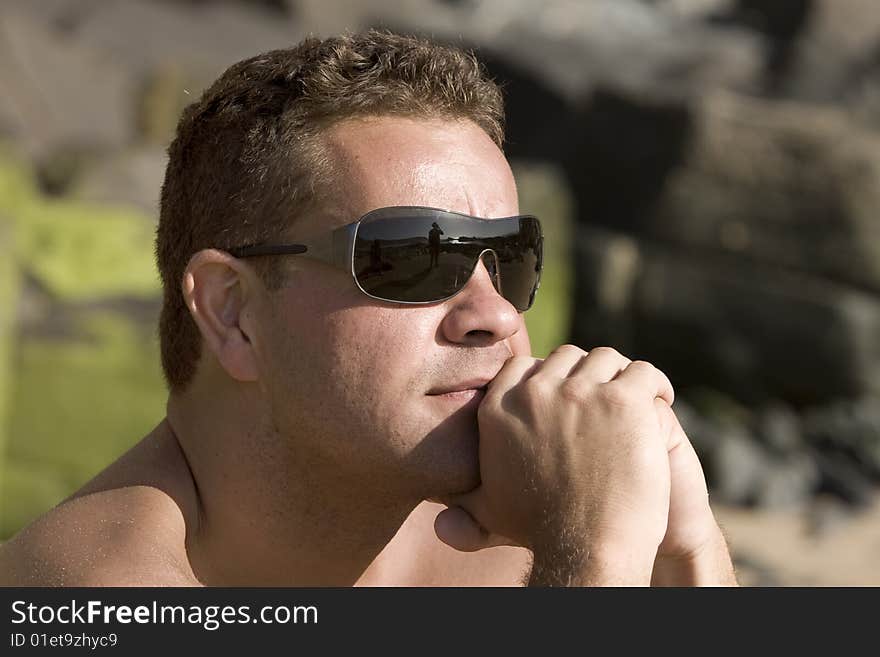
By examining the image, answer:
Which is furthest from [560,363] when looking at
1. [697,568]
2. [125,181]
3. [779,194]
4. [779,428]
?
[779,194]

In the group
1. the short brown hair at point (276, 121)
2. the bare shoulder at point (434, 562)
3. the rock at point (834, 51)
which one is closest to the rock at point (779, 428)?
the rock at point (834, 51)

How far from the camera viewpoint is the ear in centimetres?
272

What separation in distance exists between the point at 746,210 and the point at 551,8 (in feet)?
12.5

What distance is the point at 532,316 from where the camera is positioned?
A: 10492mm

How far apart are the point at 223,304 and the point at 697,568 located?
1340mm

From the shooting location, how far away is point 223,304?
2777 mm

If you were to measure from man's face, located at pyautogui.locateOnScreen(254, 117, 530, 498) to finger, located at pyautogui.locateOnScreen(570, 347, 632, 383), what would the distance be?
0.64ft

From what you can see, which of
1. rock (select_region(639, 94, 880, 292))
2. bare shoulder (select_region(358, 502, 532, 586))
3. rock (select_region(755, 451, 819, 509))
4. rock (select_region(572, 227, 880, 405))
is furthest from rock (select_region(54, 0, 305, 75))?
bare shoulder (select_region(358, 502, 532, 586))

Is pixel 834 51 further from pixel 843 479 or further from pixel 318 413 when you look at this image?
pixel 318 413

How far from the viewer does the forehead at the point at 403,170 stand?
2.62m

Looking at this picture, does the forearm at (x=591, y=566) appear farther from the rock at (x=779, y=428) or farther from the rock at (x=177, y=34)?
the rock at (x=779, y=428)

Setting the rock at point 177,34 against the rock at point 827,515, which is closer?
the rock at point 827,515
